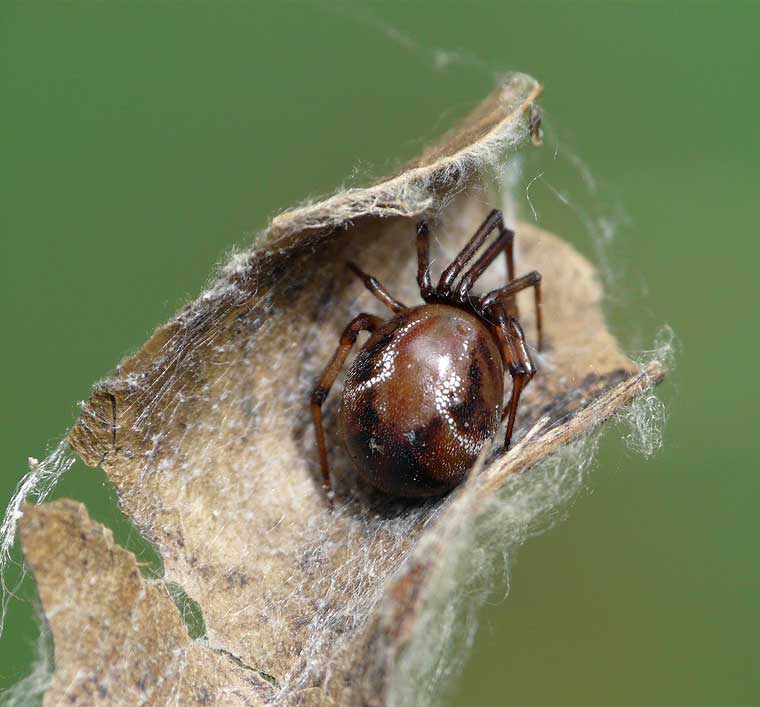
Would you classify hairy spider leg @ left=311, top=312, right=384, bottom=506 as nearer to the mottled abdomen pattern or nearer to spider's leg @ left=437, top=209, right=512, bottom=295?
the mottled abdomen pattern

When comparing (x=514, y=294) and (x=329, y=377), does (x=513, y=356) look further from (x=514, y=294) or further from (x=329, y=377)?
(x=329, y=377)

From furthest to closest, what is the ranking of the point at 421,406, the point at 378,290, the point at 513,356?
the point at 378,290 < the point at 513,356 < the point at 421,406

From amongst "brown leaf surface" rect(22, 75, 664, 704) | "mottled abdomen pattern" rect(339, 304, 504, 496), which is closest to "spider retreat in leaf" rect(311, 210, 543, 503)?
"mottled abdomen pattern" rect(339, 304, 504, 496)

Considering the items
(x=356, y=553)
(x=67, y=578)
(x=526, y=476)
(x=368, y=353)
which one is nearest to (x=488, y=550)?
(x=526, y=476)

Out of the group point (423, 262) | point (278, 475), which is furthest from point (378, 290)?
point (278, 475)

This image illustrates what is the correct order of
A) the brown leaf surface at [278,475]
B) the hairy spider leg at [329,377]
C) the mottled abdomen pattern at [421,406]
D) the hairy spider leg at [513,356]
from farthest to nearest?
the hairy spider leg at [329,377] → the hairy spider leg at [513,356] → the mottled abdomen pattern at [421,406] → the brown leaf surface at [278,475]

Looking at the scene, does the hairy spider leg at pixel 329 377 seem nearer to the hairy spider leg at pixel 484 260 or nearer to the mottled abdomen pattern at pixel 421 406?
the mottled abdomen pattern at pixel 421 406

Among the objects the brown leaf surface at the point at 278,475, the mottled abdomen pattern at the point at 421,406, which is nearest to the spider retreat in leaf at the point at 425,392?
the mottled abdomen pattern at the point at 421,406
